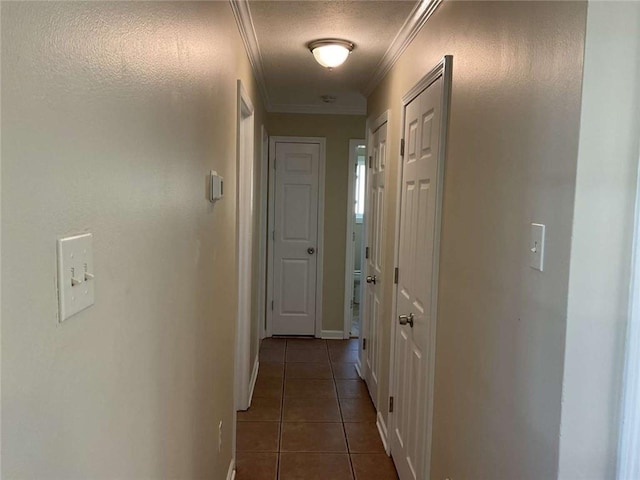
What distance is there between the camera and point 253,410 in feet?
10.9

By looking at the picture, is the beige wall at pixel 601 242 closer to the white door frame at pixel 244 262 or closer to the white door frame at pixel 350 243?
the white door frame at pixel 244 262

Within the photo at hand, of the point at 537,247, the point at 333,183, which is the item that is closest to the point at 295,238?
the point at 333,183

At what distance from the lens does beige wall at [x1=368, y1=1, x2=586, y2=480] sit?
1065mm

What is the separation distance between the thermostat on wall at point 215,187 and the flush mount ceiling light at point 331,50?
122cm

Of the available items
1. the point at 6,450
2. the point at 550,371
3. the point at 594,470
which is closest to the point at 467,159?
the point at 550,371

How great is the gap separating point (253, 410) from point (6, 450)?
2.93 m

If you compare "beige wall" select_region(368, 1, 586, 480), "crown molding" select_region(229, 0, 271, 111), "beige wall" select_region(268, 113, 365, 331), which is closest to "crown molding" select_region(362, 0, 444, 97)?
"beige wall" select_region(368, 1, 586, 480)

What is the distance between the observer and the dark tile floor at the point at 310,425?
8.68 feet

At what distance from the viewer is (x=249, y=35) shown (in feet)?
8.54

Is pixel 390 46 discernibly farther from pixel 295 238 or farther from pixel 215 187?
pixel 295 238

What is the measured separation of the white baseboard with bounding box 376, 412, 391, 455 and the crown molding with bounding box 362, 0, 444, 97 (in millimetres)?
2224

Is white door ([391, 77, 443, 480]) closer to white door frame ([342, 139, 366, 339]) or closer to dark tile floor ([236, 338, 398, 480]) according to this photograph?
dark tile floor ([236, 338, 398, 480])

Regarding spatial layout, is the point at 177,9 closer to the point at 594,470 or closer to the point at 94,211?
the point at 94,211

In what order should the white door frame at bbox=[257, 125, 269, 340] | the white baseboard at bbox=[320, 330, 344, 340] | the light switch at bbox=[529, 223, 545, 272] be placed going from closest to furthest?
the light switch at bbox=[529, 223, 545, 272], the white door frame at bbox=[257, 125, 269, 340], the white baseboard at bbox=[320, 330, 344, 340]
